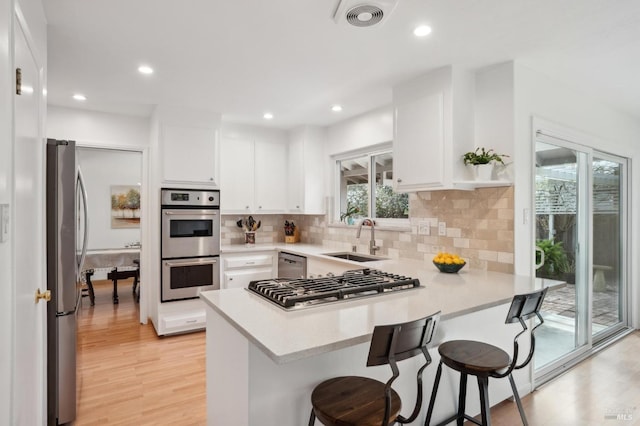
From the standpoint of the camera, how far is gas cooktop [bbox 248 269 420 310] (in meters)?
1.66

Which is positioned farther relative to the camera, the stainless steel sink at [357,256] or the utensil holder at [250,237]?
the utensil holder at [250,237]

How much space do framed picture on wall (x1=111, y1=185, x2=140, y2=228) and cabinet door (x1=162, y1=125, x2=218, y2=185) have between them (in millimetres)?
3477

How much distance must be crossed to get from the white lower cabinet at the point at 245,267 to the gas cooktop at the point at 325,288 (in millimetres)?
2172

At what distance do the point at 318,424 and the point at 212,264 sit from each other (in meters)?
2.66

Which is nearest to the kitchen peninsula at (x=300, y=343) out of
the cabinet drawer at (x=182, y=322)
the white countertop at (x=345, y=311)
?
the white countertop at (x=345, y=311)

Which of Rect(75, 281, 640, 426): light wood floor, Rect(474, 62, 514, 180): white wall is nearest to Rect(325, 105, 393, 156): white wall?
Rect(474, 62, 514, 180): white wall

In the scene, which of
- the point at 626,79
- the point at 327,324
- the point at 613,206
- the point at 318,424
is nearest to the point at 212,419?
the point at 318,424

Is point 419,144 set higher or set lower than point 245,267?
higher

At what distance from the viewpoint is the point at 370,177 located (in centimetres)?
399

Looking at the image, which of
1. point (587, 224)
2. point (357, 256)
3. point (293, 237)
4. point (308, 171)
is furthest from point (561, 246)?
point (293, 237)

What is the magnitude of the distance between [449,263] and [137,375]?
8.61 feet

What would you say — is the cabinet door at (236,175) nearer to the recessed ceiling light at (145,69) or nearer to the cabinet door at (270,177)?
the cabinet door at (270,177)

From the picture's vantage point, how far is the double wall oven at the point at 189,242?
3742 millimetres

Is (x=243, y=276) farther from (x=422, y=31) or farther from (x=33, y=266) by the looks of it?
(x=422, y=31)
